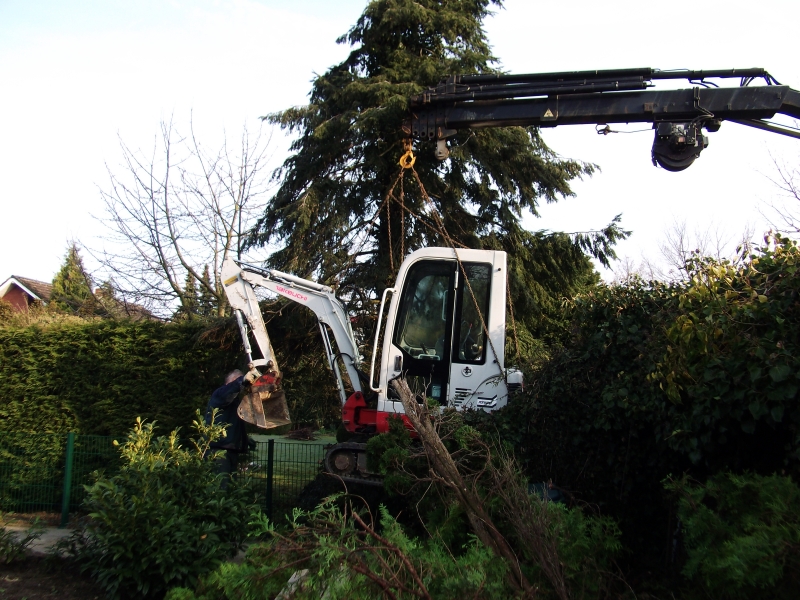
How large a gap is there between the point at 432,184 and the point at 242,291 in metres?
4.12

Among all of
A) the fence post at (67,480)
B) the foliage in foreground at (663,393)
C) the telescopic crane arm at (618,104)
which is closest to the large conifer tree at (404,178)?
the telescopic crane arm at (618,104)

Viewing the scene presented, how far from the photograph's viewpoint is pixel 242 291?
29.9 feet

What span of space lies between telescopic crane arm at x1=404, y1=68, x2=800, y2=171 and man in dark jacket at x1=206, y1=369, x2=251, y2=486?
145 inches

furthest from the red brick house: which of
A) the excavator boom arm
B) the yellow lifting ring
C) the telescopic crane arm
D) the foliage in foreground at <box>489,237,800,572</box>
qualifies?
the foliage in foreground at <box>489,237,800,572</box>

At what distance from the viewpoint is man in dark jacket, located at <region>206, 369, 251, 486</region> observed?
846 cm

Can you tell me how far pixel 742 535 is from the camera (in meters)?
3.69

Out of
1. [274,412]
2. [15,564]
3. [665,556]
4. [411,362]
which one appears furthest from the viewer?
[274,412]

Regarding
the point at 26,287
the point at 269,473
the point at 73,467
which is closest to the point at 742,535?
the point at 269,473

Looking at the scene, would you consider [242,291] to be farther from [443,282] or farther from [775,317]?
[775,317]

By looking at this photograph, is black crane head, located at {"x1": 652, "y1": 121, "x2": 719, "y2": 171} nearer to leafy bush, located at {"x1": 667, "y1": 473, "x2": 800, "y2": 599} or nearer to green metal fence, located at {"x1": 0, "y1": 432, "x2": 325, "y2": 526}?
leafy bush, located at {"x1": 667, "y1": 473, "x2": 800, "y2": 599}

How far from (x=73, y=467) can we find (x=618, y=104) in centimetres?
821

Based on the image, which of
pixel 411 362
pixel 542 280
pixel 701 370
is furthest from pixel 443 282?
pixel 542 280

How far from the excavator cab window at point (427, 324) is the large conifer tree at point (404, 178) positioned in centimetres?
336

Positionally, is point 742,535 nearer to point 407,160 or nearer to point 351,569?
point 351,569
